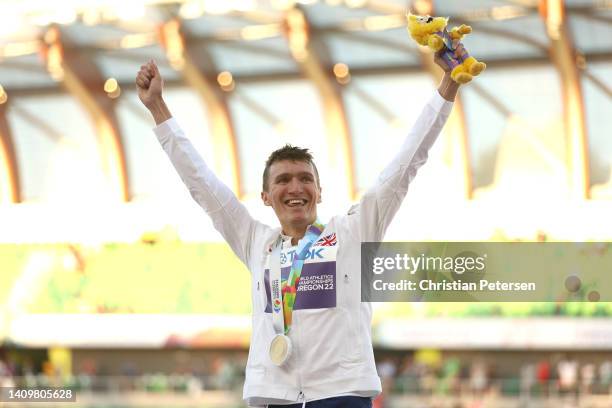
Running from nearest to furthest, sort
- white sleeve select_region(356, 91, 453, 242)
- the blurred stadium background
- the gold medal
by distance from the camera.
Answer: the gold medal → white sleeve select_region(356, 91, 453, 242) → the blurred stadium background

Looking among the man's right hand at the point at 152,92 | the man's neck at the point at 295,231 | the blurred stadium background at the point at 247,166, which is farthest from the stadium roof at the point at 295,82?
the man's neck at the point at 295,231

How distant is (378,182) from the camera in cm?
263

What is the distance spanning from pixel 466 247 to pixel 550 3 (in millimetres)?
10463

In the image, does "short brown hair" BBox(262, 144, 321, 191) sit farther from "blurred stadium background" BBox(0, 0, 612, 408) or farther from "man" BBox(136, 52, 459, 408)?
"blurred stadium background" BBox(0, 0, 612, 408)

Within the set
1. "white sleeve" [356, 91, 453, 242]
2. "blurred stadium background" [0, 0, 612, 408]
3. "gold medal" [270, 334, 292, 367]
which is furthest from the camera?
"blurred stadium background" [0, 0, 612, 408]

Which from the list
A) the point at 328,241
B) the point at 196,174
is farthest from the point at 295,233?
the point at 196,174

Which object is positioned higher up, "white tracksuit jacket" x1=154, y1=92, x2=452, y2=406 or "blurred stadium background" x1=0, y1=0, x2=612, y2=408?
"blurred stadium background" x1=0, y1=0, x2=612, y2=408

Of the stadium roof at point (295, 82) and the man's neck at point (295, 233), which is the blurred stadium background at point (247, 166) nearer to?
the stadium roof at point (295, 82)

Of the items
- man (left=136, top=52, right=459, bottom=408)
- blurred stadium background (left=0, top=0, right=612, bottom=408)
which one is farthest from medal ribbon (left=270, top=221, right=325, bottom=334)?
blurred stadium background (left=0, top=0, right=612, bottom=408)

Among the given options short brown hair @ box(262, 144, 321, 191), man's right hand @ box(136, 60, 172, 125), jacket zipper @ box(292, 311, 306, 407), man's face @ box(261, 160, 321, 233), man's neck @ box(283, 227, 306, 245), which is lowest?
jacket zipper @ box(292, 311, 306, 407)

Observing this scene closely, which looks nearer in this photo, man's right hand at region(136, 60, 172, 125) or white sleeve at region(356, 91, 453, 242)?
white sleeve at region(356, 91, 453, 242)

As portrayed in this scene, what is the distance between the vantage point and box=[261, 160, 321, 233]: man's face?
2.63 m

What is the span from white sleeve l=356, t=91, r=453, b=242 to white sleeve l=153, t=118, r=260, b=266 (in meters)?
0.36

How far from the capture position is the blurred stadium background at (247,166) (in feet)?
46.6
